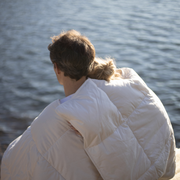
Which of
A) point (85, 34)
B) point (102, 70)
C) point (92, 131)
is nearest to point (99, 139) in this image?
point (92, 131)

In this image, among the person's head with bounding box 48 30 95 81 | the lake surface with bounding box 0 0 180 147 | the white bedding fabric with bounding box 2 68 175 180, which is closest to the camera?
the white bedding fabric with bounding box 2 68 175 180

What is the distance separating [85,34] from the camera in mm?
5723

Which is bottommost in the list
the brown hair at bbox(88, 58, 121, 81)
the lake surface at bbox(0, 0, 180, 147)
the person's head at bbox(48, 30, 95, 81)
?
the lake surface at bbox(0, 0, 180, 147)

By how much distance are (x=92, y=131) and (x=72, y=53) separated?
1.51 feet

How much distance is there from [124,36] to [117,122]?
4550 millimetres

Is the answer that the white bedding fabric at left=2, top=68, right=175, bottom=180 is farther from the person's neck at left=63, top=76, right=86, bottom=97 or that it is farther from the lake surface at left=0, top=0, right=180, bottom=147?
the lake surface at left=0, top=0, right=180, bottom=147

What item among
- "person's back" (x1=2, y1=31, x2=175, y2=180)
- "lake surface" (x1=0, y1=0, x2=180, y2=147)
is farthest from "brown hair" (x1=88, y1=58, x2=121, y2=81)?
"lake surface" (x1=0, y1=0, x2=180, y2=147)

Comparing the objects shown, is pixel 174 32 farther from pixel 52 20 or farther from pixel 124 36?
pixel 52 20

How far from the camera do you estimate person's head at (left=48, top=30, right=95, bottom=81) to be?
1444 millimetres

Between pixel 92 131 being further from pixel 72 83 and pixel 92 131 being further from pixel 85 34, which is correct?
pixel 85 34

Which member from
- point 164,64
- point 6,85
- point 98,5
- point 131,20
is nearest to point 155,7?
point 131,20

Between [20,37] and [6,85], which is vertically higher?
[20,37]

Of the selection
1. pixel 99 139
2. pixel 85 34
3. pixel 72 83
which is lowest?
pixel 85 34

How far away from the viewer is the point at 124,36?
5676mm
